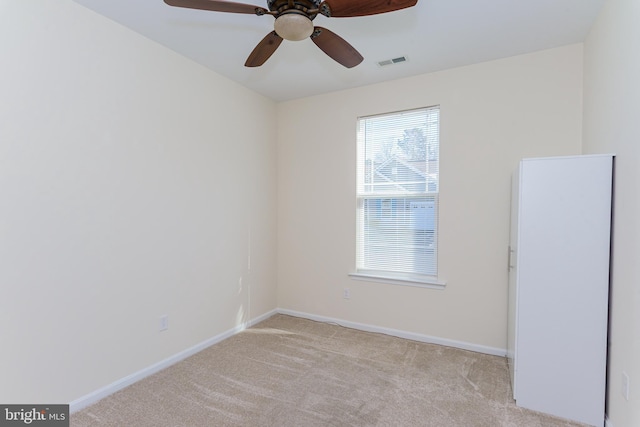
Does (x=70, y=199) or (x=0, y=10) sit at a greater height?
(x=0, y=10)

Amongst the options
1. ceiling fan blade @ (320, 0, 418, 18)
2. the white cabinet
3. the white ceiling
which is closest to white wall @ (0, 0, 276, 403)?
the white ceiling

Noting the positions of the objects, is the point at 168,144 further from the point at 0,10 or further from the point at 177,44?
the point at 0,10

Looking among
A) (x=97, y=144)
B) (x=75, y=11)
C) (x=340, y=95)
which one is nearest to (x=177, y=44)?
Result: (x=75, y=11)

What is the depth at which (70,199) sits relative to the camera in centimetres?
212

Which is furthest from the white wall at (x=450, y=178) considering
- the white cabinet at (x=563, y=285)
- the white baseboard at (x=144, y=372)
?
the white baseboard at (x=144, y=372)

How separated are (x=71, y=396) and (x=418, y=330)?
2911 mm

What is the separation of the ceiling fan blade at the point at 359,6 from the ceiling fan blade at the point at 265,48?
0.34 meters

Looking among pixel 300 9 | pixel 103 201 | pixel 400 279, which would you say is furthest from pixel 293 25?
pixel 400 279

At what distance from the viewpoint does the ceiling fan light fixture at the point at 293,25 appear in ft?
5.07

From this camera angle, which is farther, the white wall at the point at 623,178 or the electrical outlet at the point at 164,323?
the electrical outlet at the point at 164,323

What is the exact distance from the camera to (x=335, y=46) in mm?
1893

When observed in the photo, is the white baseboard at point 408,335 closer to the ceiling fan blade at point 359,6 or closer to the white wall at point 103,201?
the white wall at point 103,201

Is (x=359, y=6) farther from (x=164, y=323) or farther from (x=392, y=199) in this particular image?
(x=164, y=323)

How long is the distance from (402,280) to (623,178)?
1987 mm
